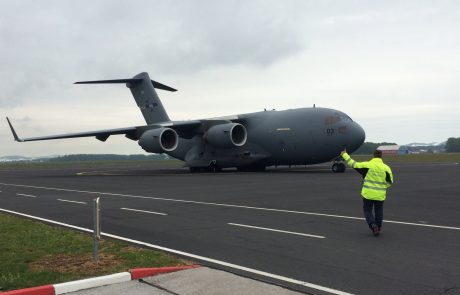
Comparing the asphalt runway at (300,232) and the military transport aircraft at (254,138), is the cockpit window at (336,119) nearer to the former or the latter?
the military transport aircraft at (254,138)

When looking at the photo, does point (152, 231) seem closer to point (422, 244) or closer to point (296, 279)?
point (296, 279)

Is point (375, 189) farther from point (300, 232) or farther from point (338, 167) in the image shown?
point (338, 167)

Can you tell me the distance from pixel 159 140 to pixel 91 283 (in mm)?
24905

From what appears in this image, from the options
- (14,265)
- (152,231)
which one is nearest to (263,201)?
(152,231)

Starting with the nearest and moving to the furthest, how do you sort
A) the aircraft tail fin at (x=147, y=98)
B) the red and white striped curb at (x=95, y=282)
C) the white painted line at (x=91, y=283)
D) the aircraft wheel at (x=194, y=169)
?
the red and white striped curb at (x=95, y=282)
the white painted line at (x=91, y=283)
the aircraft wheel at (x=194, y=169)
the aircraft tail fin at (x=147, y=98)

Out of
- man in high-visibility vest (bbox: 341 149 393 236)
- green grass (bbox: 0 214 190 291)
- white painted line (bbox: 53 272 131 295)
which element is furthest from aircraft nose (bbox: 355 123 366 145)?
white painted line (bbox: 53 272 131 295)

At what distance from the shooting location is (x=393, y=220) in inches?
431

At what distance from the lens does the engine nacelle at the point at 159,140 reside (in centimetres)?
3030

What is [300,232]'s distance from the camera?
30.8 feet

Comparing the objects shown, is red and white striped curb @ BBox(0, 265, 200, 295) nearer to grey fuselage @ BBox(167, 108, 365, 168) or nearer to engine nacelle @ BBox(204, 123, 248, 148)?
grey fuselage @ BBox(167, 108, 365, 168)

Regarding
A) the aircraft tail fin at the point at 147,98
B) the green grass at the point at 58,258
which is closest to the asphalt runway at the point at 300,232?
the green grass at the point at 58,258

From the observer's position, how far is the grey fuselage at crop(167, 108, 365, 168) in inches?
1143

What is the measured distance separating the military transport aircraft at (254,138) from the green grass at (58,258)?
2183 cm

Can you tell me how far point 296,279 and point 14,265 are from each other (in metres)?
3.95
